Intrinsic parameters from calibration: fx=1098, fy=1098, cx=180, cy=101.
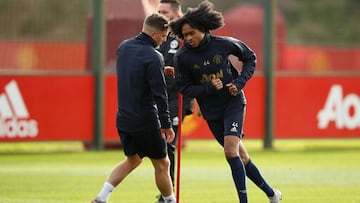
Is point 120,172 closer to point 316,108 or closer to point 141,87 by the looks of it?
point 141,87

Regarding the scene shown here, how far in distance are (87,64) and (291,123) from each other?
442 cm

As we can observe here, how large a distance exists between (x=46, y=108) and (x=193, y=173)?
4.92 metres

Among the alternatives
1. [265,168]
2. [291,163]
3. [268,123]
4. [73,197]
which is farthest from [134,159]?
[268,123]

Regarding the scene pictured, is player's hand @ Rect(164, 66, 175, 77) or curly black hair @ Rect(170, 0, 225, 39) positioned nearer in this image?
curly black hair @ Rect(170, 0, 225, 39)

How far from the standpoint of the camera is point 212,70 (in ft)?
38.0

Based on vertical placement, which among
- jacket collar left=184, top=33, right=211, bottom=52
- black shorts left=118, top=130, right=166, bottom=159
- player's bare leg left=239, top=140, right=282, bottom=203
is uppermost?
Answer: jacket collar left=184, top=33, right=211, bottom=52

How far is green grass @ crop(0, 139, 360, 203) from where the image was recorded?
13.5m

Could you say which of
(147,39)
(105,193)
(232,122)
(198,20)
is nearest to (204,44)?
(198,20)

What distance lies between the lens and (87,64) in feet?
71.6

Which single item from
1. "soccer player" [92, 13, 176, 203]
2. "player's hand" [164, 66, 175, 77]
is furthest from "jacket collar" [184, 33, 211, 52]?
"player's hand" [164, 66, 175, 77]

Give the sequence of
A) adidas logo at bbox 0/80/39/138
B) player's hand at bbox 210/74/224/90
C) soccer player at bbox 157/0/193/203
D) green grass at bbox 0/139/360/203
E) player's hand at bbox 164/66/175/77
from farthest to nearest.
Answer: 1. adidas logo at bbox 0/80/39/138
2. green grass at bbox 0/139/360/203
3. soccer player at bbox 157/0/193/203
4. player's hand at bbox 164/66/175/77
5. player's hand at bbox 210/74/224/90

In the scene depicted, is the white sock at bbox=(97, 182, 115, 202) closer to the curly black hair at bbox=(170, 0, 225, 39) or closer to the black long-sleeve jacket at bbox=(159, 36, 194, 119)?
the curly black hair at bbox=(170, 0, 225, 39)

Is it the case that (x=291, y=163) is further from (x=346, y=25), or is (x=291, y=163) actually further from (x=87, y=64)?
(x=346, y=25)

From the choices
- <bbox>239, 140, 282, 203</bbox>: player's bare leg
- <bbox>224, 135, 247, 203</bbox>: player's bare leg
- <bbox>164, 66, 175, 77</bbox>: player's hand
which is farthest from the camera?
<bbox>164, 66, 175, 77</bbox>: player's hand
